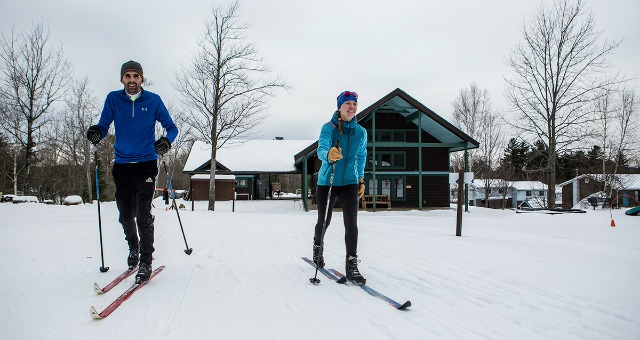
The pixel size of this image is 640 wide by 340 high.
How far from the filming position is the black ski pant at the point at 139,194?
10.9 ft

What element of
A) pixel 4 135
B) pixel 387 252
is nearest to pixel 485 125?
pixel 387 252

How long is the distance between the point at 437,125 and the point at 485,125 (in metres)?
15.4

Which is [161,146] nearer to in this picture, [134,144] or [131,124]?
[134,144]

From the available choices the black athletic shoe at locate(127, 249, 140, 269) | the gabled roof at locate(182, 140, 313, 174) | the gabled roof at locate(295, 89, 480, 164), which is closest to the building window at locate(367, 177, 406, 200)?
the gabled roof at locate(295, 89, 480, 164)

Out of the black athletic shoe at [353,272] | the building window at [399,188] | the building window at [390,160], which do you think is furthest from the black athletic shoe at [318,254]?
the building window at [399,188]

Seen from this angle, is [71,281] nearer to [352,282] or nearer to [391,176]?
[352,282]

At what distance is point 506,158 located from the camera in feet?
135

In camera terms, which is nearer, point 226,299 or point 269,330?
point 269,330

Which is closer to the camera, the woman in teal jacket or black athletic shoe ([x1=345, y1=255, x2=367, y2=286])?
black athletic shoe ([x1=345, y1=255, x2=367, y2=286])

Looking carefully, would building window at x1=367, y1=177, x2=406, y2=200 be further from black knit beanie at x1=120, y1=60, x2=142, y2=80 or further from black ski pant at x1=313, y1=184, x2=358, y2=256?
black knit beanie at x1=120, y1=60, x2=142, y2=80

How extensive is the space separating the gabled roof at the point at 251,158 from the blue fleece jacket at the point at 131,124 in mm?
26179

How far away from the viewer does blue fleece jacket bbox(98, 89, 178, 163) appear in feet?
11.2

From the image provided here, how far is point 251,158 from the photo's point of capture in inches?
1252

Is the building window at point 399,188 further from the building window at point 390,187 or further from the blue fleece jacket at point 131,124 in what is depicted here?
the blue fleece jacket at point 131,124
